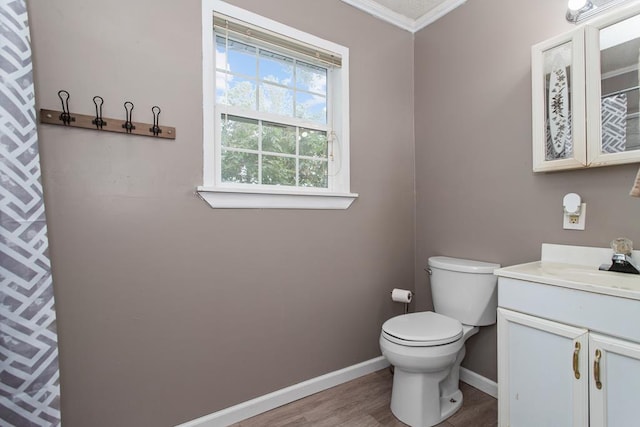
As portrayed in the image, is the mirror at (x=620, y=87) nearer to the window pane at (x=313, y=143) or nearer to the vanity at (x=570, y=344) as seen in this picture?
the vanity at (x=570, y=344)

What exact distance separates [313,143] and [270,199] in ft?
1.67

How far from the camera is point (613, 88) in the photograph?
1.33 metres

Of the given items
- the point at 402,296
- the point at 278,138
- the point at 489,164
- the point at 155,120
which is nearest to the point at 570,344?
the point at 402,296

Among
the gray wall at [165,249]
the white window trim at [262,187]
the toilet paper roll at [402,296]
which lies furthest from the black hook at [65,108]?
the toilet paper roll at [402,296]

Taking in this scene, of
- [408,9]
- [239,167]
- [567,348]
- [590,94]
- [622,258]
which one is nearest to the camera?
[567,348]

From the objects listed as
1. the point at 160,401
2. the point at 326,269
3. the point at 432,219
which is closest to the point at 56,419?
the point at 160,401

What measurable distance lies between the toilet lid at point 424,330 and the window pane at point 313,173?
0.93 metres

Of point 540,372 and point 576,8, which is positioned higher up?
point 576,8

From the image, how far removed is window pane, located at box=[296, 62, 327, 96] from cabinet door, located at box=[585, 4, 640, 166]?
133 cm

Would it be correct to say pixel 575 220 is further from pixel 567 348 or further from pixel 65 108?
pixel 65 108

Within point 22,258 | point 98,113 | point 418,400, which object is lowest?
point 418,400

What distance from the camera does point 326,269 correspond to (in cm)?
192

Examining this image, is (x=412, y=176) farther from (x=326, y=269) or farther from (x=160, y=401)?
(x=160, y=401)

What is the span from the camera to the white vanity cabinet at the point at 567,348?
3.36ft
